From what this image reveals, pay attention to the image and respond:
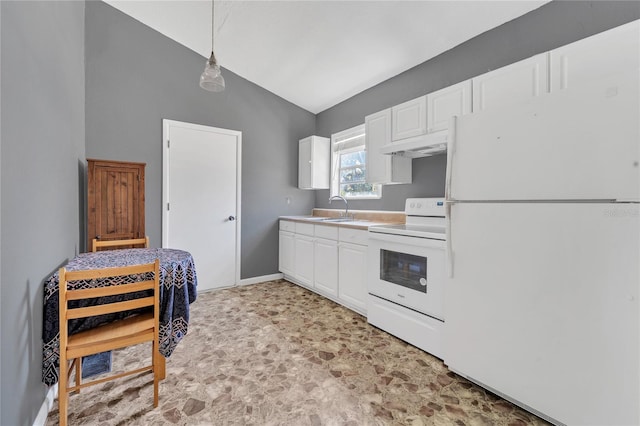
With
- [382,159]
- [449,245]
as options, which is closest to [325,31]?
[382,159]

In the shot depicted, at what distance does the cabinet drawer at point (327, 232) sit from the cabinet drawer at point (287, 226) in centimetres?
59

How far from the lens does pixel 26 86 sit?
1234mm

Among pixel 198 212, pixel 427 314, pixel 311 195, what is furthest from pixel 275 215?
pixel 427 314

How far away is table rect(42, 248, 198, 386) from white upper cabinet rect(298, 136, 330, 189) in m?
2.37

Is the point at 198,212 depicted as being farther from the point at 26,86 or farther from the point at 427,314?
the point at 427,314

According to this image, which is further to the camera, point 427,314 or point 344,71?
point 344,71

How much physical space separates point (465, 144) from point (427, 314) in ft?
4.19

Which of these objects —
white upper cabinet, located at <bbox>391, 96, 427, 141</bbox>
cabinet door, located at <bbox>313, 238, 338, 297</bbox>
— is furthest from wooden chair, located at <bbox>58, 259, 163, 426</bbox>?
white upper cabinet, located at <bbox>391, 96, 427, 141</bbox>

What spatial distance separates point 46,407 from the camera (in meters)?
1.50

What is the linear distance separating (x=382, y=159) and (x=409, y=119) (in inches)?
19.7

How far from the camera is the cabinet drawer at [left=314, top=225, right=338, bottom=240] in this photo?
3128 mm

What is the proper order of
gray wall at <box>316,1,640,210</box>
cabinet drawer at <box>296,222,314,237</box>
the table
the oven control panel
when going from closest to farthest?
the table < gray wall at <box>316,1,640,210</box> < the oven control panel < cabinet drawer at <box>296,222,314,237</box>

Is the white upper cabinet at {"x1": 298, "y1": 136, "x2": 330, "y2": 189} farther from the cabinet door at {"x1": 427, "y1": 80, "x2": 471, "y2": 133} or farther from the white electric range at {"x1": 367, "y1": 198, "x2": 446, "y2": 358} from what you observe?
the cabinet door at {"x1": 427, "y1": 80, "x2": 471, "y2": 133}

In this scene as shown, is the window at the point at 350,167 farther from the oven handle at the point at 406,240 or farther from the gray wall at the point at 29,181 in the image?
the gray wall at the point at 29,181
